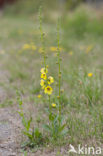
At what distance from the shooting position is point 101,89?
2.89 meters

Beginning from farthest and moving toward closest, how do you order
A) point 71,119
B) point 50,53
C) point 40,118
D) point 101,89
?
point 50,53 < point 101,89 < point 40,118 < point 71,119

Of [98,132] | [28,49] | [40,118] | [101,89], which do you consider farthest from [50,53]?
[98,132]

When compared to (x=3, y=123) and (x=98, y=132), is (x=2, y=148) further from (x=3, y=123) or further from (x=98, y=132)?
(x=98, y=132)

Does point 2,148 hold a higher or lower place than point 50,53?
lower

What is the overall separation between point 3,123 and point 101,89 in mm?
1279

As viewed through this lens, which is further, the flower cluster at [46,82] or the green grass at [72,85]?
the green grass at [72,85]

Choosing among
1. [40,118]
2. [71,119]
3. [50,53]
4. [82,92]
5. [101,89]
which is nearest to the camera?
[71,119]

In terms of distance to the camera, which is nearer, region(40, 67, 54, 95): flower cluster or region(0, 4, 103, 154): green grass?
region(40, 67, 54, 95): flower cluster

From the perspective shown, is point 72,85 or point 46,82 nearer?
point 46,82

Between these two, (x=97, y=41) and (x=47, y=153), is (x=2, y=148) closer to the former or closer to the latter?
(x=47, y=153)

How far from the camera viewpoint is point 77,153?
1725 millimetres

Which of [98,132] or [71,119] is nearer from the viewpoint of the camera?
[98,132]

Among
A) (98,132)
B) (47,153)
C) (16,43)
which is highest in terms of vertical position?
(16,43)

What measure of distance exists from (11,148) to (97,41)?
187 inches
